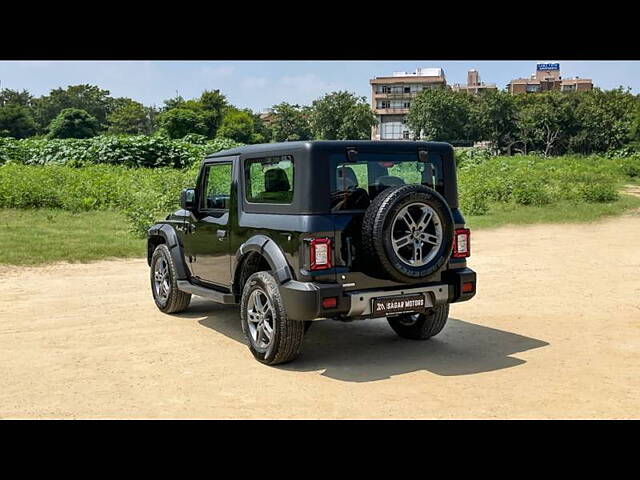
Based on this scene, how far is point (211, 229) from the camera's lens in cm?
739

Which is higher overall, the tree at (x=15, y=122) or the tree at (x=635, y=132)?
the tree at (x=15, y=122)

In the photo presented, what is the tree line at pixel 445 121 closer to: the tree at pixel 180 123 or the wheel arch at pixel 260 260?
the tree at pixel 180 123

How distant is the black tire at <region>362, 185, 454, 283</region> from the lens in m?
5.73

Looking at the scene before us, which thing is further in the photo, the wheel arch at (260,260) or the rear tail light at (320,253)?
the wheel arch at (260,260)

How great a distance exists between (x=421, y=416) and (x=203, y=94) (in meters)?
83.1

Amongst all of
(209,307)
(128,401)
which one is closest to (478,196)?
(209,307)

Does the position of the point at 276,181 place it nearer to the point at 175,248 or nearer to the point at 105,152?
the point at 175,248

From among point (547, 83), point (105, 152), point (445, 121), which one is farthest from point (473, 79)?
point (105, 152)

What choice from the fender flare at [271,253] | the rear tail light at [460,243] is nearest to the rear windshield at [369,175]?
the rear tail light at [460,243]

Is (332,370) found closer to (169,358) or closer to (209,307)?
(169,358)

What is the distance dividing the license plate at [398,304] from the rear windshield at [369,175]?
85 cm

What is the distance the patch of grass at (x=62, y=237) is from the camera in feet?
42.2

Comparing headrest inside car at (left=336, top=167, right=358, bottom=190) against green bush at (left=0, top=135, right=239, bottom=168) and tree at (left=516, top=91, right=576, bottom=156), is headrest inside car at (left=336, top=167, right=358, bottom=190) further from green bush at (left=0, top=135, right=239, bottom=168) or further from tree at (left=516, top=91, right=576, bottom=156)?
tree at (left=516, top=91, right=576, bottom=156)

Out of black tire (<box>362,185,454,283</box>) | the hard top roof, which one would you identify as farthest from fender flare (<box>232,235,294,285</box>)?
the hard top roof
